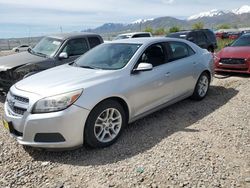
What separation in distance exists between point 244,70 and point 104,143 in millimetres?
5940

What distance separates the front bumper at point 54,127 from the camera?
368 centimetres

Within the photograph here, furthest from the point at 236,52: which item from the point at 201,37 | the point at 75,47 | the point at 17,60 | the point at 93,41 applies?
the point at 201,37

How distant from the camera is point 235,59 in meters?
8.70

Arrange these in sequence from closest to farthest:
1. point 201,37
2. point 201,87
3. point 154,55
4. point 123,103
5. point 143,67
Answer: point 123,103
point 143,67
point 154,55
point 201,87
point 201,37

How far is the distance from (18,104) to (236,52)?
7.11 m

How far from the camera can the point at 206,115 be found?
5.36m

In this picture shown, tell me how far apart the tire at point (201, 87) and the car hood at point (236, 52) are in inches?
109

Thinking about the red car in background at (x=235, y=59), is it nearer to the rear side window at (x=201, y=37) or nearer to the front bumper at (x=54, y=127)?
the rear side window at (x=201, y=37)

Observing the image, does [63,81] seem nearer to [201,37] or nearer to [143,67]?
[143,67]

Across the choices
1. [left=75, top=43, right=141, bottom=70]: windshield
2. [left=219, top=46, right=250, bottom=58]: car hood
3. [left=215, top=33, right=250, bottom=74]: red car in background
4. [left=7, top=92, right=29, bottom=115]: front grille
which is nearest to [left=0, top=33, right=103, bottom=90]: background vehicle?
[left=75, top=43, right=141, bottom=70]: windshield

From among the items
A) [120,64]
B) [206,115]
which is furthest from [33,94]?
[206,115]

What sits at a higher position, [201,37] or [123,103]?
[201,37]

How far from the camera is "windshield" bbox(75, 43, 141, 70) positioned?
15.5ft

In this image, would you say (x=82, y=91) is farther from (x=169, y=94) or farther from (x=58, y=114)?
(x=169, y=94)
